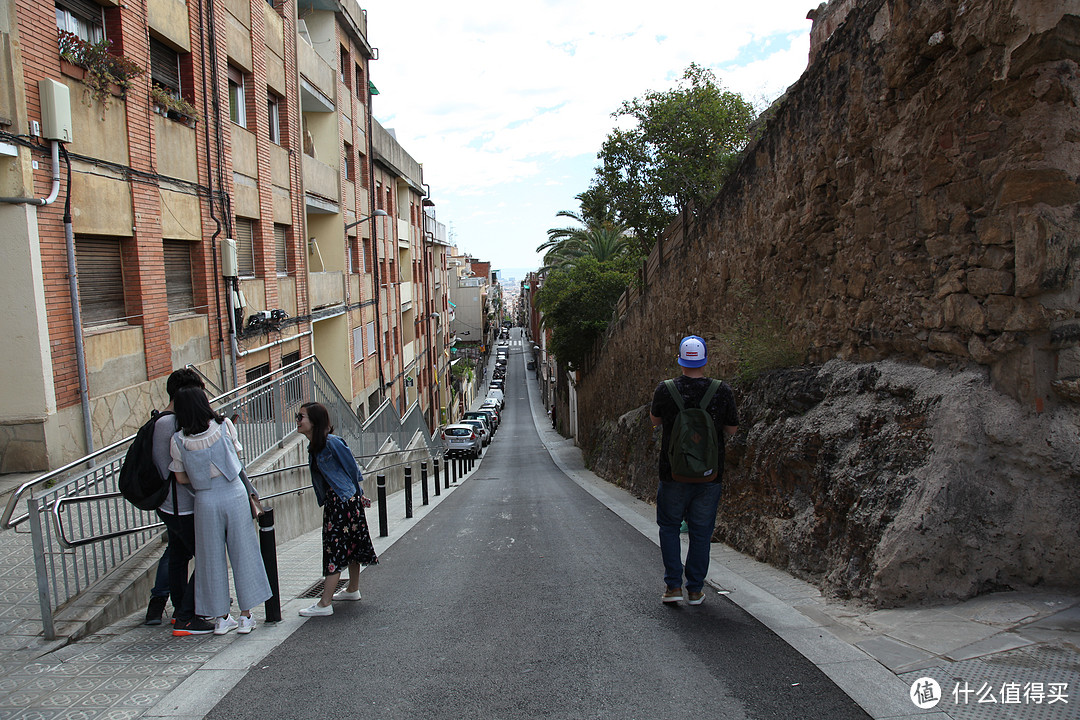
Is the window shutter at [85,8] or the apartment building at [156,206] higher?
the window shutter at [85,8]

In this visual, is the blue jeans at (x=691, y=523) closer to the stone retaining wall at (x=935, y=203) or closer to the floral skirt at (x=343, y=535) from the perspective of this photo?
the stone retaining wall at (x=935, y=203)

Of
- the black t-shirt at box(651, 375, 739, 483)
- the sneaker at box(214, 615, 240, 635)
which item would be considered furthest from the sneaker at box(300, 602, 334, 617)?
the black t-shirt at box(651, 375, 739, 483)

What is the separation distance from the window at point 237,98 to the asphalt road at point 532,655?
435 inches

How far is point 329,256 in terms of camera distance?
70.5 ft

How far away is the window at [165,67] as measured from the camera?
10.8 metres

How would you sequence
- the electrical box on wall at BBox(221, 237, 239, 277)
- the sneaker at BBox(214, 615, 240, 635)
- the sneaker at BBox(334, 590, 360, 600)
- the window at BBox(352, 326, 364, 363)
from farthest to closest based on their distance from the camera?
1. the window at BBox(352, 326, 364, 363)
2. the electrical box on wall at BBox(221, 237, 239, 277)
3. the sneaker at BBox(334, 590, 360, 600)
4. the sneaker at BBox(214, 615, 240, 635)

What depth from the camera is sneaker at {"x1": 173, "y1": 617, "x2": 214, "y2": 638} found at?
4.59 meters

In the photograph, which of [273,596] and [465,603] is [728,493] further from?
[273,596]

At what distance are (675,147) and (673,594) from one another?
2099 cm

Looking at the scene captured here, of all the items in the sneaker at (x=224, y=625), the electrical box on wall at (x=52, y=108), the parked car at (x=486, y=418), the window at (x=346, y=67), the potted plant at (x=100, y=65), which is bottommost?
the parked car at (x=486, y=418)

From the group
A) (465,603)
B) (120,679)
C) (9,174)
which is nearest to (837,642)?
(465,603)

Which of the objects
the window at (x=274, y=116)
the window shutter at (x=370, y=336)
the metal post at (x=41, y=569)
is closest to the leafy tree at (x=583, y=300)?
A: the window shutter at (x=370, y=336)

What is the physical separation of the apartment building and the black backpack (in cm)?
380

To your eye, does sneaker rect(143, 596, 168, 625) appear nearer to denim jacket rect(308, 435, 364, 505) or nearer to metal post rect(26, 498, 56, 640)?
metal post rect(26, 498, 56, 640)
